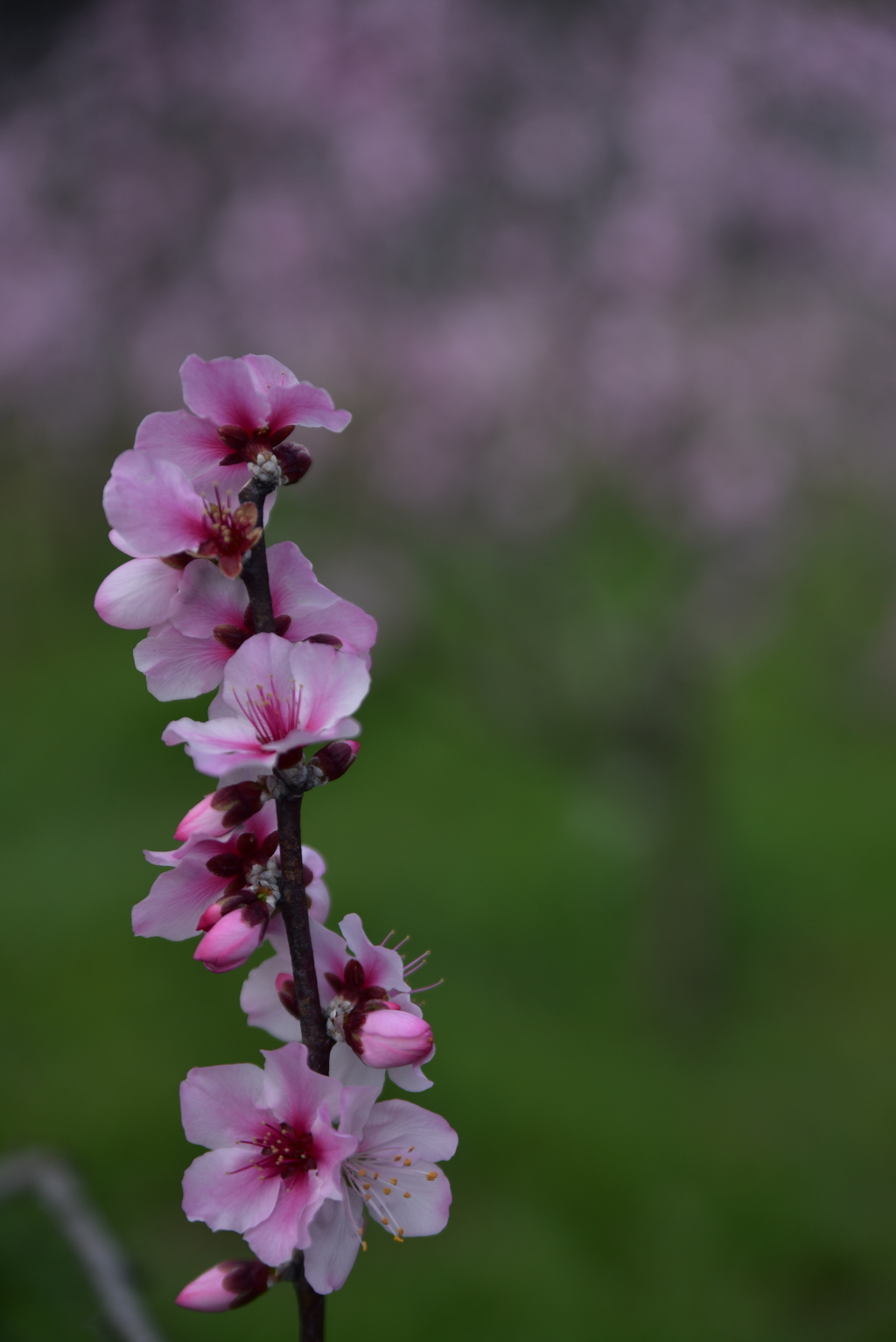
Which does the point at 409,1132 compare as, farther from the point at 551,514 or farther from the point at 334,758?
the point at 551,514

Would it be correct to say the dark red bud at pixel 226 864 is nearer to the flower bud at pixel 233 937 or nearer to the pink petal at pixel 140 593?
the flower bud at pixel 233 937

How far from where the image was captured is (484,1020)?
11.6 ft

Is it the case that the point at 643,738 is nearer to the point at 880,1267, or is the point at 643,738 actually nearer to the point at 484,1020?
the point at 484,1020

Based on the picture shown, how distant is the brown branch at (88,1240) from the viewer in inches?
44.0

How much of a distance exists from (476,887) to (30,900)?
1.76m

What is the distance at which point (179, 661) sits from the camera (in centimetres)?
77

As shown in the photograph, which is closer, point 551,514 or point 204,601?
point 204,601

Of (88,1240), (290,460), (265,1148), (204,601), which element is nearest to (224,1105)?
(265,1148)

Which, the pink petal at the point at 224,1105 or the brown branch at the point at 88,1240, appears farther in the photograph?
the brown branch at the point at 88,1240

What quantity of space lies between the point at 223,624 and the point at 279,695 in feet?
0.23

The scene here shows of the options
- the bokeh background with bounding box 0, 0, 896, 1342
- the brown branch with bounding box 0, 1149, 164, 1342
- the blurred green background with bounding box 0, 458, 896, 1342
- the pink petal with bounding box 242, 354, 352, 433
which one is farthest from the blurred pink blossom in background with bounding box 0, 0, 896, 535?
the pink petal with bounding box 242, 354, 352, 433

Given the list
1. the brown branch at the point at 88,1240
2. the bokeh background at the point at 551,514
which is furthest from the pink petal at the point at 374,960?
the bokeh background at the point at 551,514

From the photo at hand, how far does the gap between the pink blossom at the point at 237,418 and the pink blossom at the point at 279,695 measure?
13 cm

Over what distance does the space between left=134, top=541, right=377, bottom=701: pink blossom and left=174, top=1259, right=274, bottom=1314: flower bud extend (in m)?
0.40
